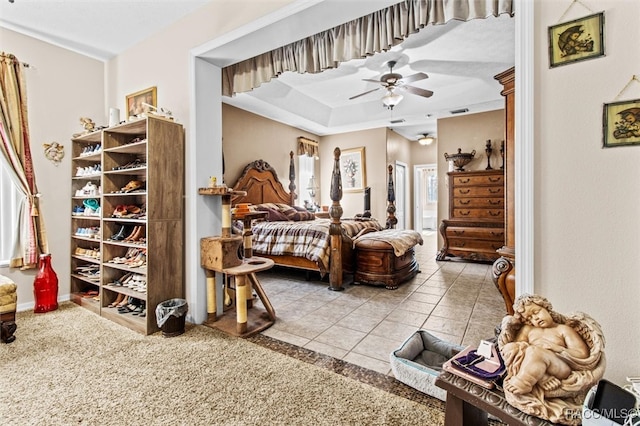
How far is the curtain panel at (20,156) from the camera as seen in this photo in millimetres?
2779

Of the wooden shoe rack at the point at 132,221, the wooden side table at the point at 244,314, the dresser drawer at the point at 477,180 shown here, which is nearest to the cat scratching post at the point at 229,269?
the wooden side table at the point at 244,314

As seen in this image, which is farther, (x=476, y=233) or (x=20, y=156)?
(x=476, y=233)

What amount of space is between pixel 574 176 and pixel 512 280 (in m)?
0.65

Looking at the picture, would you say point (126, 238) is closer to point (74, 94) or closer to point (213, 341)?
point (213, 341)

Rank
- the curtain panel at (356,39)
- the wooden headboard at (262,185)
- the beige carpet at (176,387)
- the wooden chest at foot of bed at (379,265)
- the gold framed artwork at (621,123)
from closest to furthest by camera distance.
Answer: the gold framed artwork at (621,123) < the beige carpet at (176,387) < the curtain panel at (356,39) < the wooden chest at foot of bed at (379,265) < the wooden headboard at (262,185)

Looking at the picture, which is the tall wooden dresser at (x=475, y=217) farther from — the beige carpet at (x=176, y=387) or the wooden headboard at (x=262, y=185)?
the beige carpet at (x=176, y=387)

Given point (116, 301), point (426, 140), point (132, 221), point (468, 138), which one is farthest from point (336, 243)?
point (426, 140)

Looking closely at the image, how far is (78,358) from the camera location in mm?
2037

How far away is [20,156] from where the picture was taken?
2.88 m

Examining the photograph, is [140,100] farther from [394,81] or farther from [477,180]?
[477,180]

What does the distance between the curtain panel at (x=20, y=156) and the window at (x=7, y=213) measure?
0.09m

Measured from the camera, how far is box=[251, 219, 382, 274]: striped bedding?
3701mm

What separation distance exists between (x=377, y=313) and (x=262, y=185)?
3543mm

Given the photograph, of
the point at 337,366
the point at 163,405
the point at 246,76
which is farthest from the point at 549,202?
the point at 246,76
